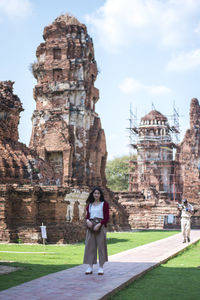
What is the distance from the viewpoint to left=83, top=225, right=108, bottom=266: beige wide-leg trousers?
7.11 m

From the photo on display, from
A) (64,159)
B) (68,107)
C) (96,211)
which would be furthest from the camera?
(68,107)


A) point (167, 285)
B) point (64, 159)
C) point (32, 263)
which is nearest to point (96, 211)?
point (167, 285)

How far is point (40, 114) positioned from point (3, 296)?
77.4ft

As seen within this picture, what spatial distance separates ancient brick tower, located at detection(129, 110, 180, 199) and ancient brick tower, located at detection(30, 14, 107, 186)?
1511 cm

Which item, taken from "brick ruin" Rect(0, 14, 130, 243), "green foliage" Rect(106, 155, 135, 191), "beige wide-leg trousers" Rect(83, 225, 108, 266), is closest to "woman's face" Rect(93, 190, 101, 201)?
"beige wide-leg trousers" Rect(83, 225, 108, 266)

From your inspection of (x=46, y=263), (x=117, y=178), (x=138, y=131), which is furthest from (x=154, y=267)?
(x=117, y=178)

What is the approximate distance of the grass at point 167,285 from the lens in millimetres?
5641

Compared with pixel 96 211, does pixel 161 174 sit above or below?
above

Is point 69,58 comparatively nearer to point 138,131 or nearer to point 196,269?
point 138,131

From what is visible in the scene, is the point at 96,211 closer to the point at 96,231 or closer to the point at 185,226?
the point at 96,231

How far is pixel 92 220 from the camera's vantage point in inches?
288

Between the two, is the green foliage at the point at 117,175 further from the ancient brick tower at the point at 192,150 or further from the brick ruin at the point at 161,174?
the ancient brick tower at the point at 192,150

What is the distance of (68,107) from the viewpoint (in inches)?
1092

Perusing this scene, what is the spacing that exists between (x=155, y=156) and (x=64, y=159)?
20.7 m
